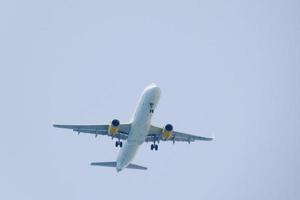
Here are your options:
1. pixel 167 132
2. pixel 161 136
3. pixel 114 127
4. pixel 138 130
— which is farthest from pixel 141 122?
pixel 161 136

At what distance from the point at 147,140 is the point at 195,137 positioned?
6008 millimetres

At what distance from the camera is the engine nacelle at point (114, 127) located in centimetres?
6556

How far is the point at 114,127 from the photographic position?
65.9 metres

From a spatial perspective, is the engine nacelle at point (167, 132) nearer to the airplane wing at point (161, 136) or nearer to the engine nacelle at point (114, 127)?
the airplane wing at point (161, 136)

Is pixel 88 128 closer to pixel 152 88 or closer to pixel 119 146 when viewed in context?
pixel 119 146

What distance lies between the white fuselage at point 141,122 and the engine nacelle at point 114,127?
1527 millimetres

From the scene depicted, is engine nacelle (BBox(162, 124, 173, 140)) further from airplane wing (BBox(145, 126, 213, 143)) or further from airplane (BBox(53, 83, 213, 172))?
airplane wing (BBox(145, 126, 213, 143))

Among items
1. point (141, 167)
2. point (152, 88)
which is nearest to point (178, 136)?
point (141, 167)

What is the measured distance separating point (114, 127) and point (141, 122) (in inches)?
146

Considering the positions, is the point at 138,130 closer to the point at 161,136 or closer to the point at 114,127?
the point at 114,127

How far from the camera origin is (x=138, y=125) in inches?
2530

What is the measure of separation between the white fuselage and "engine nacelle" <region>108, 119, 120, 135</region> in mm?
1527

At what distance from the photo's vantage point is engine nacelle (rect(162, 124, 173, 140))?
6725 centimetres

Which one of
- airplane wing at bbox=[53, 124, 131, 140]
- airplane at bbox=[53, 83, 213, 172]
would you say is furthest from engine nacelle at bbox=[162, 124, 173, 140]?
airplane wing at bbox=[53, 124, 131, 140]
